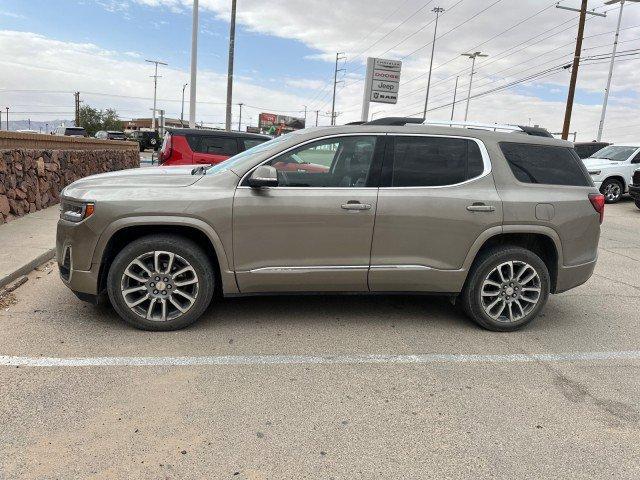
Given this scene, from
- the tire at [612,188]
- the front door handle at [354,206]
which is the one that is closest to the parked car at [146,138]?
the tire at [612,188]

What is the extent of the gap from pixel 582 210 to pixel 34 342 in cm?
476

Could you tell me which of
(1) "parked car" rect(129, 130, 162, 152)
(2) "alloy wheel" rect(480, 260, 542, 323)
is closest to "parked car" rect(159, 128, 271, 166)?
(2) "alloy wheel" rect(480, 260, 542, 323)

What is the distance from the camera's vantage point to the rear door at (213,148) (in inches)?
392

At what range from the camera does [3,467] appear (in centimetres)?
250

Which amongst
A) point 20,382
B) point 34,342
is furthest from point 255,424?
point 34,342

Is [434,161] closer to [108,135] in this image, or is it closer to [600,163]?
[600,163]

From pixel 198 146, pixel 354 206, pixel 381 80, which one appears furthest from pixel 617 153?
pixel 354 206

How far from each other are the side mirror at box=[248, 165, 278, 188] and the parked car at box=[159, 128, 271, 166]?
242 inches

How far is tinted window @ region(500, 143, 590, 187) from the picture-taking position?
4.55 m

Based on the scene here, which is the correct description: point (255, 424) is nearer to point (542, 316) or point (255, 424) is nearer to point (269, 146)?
point (269, 146)

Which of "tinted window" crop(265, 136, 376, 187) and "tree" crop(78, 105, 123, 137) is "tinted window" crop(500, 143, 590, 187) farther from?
"tree" crop(78, 105, 123, 137)

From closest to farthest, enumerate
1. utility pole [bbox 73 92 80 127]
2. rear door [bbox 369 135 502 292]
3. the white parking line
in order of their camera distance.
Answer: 1. the white parking line
2. rear door [bbox 369 135 502 292]
3. utility pole [bbox 73 92 80 127]

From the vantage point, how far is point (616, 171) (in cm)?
1564

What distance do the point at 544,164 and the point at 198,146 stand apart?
7.09 metres
